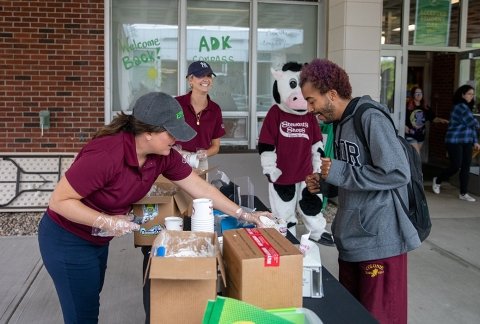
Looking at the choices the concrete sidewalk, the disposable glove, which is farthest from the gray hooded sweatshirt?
the concrete sidewalk

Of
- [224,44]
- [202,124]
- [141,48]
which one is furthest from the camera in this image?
[224,44]

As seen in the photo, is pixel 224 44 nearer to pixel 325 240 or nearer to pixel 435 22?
pixel 325 240

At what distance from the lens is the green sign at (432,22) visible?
27.1 feet

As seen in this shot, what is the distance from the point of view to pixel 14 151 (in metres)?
6.56

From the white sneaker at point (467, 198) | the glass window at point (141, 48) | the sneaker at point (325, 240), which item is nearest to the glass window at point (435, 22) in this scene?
the white sneaker at point (467, 198)

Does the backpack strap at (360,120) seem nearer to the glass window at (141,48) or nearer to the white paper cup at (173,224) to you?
the white paper cup at (173,224)

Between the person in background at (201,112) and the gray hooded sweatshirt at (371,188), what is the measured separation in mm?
1925

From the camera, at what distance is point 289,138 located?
15.7ft

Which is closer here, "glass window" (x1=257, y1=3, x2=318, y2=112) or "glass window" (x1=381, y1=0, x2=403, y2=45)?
"glass window" (x1=257, y1=3, x2=318, y2=112)

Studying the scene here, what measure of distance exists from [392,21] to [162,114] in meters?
7.05

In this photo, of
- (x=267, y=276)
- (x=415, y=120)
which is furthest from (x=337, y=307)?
(x=415, y=120)

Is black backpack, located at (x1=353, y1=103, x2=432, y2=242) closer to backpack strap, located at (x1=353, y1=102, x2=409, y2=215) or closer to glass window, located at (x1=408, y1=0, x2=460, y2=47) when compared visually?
backpack strap, located at (x1=353, y1=102, x2=409, y2=215)

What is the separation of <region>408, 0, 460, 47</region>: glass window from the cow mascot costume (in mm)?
4062

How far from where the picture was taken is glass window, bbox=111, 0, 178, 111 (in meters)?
6.95
